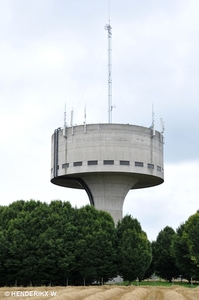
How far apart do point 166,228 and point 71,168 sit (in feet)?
86.0

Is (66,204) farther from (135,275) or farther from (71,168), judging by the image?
(135,275)

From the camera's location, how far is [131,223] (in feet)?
219

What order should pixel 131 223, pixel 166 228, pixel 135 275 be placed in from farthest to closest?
pixel 166 228 < pixel 131 223 < pixel 135 275

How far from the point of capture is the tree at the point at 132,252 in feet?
203

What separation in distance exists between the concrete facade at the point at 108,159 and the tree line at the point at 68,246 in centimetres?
493

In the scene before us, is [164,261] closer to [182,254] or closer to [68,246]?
[182,254]

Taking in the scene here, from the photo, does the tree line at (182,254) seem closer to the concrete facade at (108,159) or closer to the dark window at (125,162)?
the concrete facade at (108,159)

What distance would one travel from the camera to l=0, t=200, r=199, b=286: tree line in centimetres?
5831

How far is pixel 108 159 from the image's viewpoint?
67562 mm

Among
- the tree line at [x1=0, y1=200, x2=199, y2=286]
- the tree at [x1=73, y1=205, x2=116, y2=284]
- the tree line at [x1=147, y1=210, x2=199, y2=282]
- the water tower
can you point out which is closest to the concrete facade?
the water tower

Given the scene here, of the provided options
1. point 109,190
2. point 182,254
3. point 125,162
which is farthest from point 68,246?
point 182,254

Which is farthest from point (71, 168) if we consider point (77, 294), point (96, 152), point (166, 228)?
point (77, 294)

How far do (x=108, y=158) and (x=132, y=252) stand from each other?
1255 cm

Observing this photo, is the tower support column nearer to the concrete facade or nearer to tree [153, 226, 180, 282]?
the concrete facade
